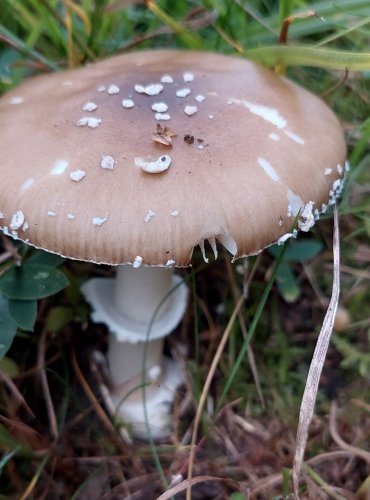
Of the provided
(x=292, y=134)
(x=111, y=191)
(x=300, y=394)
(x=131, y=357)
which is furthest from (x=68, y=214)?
(x=300, y=394)

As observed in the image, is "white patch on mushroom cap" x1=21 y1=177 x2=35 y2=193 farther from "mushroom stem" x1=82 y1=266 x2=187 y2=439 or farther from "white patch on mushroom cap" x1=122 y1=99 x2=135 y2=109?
"mushroom stem" x1=82 y1=266 x2=187 y2=439

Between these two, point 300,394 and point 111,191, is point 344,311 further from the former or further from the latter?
point 111,191

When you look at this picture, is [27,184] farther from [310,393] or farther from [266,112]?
[310,393]

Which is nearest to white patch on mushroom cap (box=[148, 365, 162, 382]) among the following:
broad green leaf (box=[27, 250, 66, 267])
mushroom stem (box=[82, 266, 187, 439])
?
mushroom stem (box=[82, 266, 187, 439])

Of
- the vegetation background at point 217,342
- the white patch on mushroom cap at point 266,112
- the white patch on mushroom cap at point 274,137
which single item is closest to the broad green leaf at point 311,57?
the vegetation background at point 217,342

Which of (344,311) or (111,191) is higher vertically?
(111,191)

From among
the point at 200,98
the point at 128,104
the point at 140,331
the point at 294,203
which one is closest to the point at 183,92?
the point at 200,98
